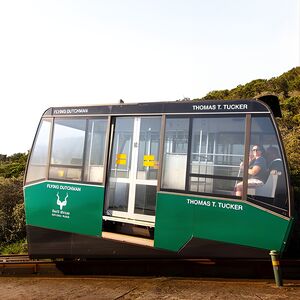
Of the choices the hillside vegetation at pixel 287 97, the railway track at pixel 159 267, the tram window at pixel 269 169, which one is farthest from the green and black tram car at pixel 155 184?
the hillside vegetation at pixel 287 97

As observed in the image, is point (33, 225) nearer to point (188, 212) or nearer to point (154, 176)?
point (154, 176)

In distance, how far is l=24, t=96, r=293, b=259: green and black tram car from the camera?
6.84 m

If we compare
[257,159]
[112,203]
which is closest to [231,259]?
[257,159]

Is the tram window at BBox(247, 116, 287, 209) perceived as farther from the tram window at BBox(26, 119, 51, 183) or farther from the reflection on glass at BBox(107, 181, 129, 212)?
the tram window at BBox(26, 119, 51, 183)

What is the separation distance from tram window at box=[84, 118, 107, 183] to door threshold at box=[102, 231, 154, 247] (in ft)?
3.69

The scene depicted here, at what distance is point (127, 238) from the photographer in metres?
7.95

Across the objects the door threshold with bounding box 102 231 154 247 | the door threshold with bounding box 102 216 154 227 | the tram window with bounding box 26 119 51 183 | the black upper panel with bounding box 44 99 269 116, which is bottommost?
the door threshold with bounding box 102 231 154 247

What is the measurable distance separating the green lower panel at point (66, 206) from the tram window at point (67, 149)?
275 mm

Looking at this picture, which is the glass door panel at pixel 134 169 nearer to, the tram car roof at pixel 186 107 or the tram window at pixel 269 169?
the tram car roof at pixel 186 107

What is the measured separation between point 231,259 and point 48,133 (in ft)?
16.3

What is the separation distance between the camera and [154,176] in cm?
775

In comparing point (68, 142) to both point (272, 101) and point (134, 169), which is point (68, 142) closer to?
point (134, 169)

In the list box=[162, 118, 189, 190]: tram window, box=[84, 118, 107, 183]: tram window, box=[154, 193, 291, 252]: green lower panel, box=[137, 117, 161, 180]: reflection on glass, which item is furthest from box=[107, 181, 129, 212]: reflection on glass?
box=[162, 118, 189, 190]: tram window

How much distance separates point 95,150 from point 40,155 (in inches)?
61.8
